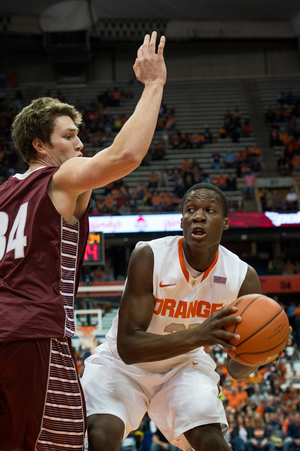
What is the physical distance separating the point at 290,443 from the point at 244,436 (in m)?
0.85

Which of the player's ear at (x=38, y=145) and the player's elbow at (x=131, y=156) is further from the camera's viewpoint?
the player's ear at (x=38, y=145)

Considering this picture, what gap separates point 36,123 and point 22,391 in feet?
4.48

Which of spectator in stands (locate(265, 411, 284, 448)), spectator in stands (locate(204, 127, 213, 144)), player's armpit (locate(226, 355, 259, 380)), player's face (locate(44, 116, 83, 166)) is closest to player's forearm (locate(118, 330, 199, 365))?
player's armpit (locate(226, 355, 259, 380))

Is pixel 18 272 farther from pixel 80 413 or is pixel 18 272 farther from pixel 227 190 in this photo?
pixel 227 190

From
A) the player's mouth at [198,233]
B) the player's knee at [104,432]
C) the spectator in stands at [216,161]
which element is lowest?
the player's knee at [104,432]

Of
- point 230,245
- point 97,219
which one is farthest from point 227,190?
point 97,219

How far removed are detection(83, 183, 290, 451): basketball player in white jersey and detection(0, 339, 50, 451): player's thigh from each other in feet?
2.49

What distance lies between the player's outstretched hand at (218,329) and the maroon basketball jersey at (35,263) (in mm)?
658

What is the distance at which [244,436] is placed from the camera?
9.84m

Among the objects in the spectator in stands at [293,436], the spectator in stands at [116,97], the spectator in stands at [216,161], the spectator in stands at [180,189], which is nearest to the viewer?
the spectator in stands at [293,436]

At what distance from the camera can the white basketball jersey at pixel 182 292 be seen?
341cm

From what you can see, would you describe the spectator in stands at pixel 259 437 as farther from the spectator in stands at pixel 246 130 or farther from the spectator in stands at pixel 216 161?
the spectator in stands at pixel 246 130

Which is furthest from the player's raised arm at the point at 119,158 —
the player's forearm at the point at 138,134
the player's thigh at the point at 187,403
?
the player's thigh at the point at 187,403

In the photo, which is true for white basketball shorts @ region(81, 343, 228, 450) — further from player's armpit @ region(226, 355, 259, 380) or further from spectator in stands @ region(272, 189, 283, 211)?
spectator in stands @ region(272, 189, 283, 211)
